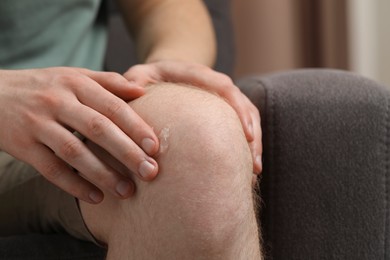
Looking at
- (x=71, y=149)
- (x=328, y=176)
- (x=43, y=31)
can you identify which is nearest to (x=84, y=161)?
(x=71, y=149)

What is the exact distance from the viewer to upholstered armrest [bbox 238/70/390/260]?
68 cm

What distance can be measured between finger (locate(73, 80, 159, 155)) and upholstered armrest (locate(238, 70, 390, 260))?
0.64ft

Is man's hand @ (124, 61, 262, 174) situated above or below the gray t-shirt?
above

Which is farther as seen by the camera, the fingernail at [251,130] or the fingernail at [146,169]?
the fingernail at [251,130]

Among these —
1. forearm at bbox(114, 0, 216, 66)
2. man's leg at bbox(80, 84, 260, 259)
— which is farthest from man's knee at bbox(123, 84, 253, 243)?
forearm at bbox(114, 0, 216, 66)

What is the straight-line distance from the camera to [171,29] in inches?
38.9

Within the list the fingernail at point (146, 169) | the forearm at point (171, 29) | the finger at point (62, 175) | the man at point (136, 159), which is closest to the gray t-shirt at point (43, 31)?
the forearm at point (171, 29)

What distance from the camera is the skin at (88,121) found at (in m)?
0.56

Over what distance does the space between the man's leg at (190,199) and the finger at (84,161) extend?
13 millimetres

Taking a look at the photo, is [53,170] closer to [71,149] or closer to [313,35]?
[71,149]

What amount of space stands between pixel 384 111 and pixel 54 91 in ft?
1.14

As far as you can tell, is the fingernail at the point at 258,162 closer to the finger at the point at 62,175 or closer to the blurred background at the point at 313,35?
the finger at the point at 62,175

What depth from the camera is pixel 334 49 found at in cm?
167

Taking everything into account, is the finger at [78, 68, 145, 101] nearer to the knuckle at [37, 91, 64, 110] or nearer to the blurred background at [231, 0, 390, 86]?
the knuckle at [37, 91, 64, 110]
